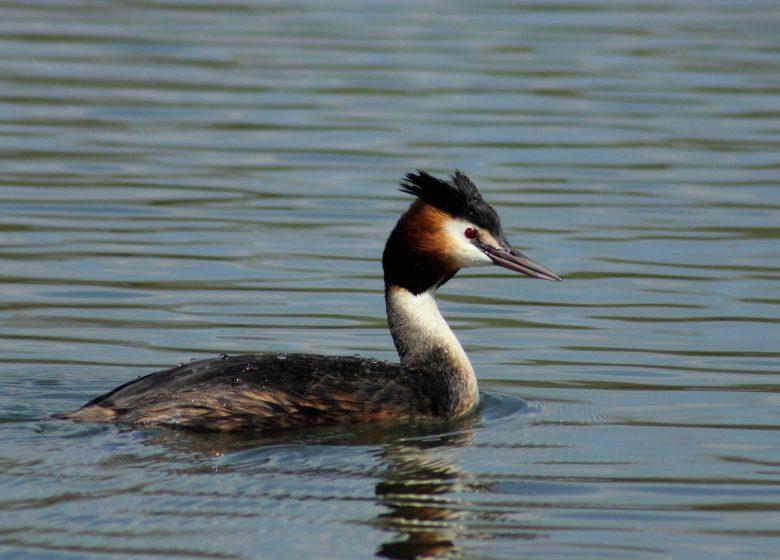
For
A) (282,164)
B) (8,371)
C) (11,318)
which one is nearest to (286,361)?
(8,371)

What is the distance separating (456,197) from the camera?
358 inches

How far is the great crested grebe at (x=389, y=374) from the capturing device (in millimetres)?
8336

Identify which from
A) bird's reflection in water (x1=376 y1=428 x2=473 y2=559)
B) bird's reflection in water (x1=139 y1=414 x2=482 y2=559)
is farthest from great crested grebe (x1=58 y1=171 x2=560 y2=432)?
bird's reflection in water (x1=376 y1=428 x2=473 y2=559)

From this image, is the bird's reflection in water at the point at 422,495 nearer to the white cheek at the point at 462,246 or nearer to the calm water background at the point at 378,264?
the calm water background at the point at 378,264

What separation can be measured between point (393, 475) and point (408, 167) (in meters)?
7.44

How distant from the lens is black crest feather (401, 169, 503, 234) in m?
9.06

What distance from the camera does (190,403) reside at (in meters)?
8.30

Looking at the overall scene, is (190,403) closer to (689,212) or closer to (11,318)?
(11,318)

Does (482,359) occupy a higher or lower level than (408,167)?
lower

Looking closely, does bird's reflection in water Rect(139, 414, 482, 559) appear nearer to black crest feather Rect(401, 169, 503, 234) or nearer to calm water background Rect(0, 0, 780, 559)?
calm water background Rect(0, 0, 780, 559)

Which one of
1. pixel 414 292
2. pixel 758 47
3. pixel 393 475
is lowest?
pixel 393 475

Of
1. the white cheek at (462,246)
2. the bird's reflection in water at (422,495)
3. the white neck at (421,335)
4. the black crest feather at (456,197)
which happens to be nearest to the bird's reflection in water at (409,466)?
the bird's reflection in water at (422,495)

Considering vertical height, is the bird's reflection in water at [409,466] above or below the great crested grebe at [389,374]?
below

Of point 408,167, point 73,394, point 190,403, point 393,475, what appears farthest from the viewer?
point 408,167
